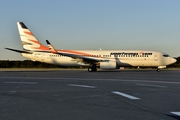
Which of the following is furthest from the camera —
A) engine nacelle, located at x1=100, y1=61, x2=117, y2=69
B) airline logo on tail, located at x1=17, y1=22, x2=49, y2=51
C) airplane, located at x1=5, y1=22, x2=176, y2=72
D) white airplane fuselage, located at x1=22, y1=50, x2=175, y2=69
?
airline logo on tail, located at x1=17, y1=22, x2=49, y2=51

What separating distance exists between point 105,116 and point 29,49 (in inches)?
1430

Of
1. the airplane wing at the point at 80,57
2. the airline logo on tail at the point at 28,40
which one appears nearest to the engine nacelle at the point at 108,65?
the airplane wing at the point at 80,57

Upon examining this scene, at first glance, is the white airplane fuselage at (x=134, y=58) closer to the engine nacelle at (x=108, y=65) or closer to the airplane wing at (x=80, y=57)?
the airplane wing at (x=80, y=57)

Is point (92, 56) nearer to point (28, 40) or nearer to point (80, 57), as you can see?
point (80, 57)

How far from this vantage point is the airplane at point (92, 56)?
38438 mm

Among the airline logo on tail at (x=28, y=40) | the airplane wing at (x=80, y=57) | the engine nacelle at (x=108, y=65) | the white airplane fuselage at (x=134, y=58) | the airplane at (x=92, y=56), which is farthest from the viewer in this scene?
the airline logo on tail at (x=28, y=40)

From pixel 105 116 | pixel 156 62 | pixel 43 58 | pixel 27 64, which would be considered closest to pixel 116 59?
pixel 156 62

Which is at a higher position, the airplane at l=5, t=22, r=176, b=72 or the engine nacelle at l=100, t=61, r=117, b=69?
the airplane at l=5, t=22, r=176, b=72

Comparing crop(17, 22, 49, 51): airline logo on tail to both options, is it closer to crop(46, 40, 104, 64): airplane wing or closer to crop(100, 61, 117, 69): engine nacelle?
crop(46, 40, 104, 64): airplane wing

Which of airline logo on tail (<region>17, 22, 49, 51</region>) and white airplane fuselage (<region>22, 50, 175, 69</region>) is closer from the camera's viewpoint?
white airplane fuselage (<region>22, 50, 175, 69</region>)

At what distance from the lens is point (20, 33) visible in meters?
42.1

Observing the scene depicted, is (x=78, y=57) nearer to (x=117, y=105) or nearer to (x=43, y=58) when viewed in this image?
(x=43, y=58)

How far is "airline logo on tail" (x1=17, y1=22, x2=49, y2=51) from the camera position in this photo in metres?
41.8

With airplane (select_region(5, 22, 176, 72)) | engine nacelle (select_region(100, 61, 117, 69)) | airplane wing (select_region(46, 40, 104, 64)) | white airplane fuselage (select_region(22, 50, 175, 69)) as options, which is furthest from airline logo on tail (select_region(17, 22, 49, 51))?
engine nacelle (select_region(100, 61, 117, 69))
